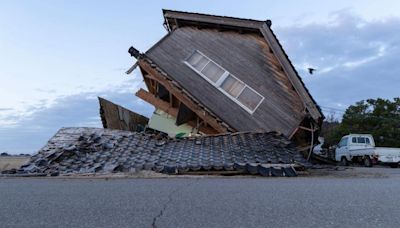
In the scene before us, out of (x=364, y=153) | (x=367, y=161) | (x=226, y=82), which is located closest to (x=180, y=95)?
(x=226, y=82)

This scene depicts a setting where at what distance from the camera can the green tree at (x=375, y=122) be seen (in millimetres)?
38406

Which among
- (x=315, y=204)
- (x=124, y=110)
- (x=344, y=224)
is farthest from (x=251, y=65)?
(x=344, y=224)

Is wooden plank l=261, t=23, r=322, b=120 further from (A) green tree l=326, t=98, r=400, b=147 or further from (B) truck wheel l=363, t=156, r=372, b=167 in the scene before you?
(A) green tree l=326, t=98, r=400, b=147

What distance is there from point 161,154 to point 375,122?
32035 millimetres

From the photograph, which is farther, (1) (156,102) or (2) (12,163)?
(1) (156,102)

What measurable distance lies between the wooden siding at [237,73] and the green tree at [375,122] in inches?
933

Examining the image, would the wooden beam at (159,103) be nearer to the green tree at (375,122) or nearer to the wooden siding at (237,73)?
the wooden siding at (237,73)

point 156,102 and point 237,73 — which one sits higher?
point 237,73

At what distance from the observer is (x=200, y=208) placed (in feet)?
16.6

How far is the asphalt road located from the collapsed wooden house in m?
9.58

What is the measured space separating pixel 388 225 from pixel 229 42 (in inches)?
613

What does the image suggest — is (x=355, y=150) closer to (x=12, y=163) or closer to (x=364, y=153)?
(x=364, y=153)

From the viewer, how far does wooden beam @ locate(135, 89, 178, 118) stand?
17.6m

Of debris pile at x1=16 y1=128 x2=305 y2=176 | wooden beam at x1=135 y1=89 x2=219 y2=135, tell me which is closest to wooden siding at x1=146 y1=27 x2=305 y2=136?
wooden beam at x1=135 y1=89 x2=219 y2=135
